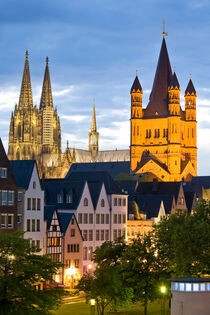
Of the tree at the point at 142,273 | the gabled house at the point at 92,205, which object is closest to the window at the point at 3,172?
the gabled house at the point at 92,205

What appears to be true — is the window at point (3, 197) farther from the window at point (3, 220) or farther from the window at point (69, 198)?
the window at point (69, 198)

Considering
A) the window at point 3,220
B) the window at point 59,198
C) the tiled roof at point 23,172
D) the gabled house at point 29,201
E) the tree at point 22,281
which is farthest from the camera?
the window at point 59,198

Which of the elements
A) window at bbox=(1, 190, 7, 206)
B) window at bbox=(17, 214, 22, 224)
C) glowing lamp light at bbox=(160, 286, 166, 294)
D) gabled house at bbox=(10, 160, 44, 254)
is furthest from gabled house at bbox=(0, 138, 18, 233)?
glowing lamp light at bbox=(160, 286, 166, 294)

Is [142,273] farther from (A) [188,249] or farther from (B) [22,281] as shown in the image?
(B) [22,281]

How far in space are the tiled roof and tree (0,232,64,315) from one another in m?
38.3

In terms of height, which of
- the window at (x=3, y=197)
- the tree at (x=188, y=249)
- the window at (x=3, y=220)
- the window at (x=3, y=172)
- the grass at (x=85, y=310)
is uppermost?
the window at (x=3, y=172)

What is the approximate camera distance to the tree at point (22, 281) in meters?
55.2

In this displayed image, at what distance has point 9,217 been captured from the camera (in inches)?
3622

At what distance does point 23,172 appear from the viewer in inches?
3922

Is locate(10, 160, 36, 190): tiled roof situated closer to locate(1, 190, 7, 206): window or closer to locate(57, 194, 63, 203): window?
locate(1, 190, 7, 206): window

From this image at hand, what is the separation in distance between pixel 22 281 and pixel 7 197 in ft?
116

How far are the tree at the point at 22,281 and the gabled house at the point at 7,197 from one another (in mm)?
30697

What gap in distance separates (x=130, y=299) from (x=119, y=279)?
2.02m

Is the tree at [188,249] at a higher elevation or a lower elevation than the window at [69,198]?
lower
